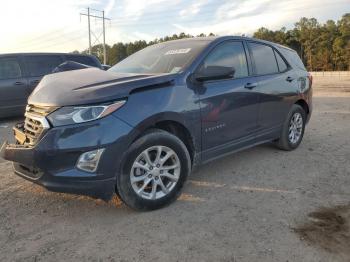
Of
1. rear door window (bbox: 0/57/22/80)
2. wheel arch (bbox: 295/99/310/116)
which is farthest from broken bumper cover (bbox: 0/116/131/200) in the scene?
rear door window (bbox: 0/57/22/80)

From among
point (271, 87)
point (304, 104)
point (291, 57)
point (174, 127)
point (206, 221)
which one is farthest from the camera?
point (304, 104)

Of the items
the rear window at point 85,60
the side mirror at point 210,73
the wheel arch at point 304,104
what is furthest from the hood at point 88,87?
the rear window at point 85,60

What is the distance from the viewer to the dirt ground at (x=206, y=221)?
10.3 ft

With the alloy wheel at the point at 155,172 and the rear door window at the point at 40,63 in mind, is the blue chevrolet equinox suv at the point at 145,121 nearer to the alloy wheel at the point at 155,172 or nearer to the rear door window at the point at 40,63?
the alloy wheel at the point at 155,172

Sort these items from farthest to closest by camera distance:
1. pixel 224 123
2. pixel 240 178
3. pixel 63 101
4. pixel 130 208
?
pixel 240 178, pixel 224 123, pixel 130 208, pixel 63 101

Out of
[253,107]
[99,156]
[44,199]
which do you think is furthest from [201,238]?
[253,107]

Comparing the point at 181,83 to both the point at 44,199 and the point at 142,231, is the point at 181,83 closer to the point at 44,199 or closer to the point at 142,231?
the point at 142,231

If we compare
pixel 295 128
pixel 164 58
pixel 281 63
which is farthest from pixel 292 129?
pixel 164 58

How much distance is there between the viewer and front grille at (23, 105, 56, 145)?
141 inches

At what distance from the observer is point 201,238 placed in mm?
3363

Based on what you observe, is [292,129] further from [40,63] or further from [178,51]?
[40,63]

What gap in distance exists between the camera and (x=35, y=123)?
3.73 m

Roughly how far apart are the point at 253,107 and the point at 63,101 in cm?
252

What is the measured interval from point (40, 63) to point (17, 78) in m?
0.79
